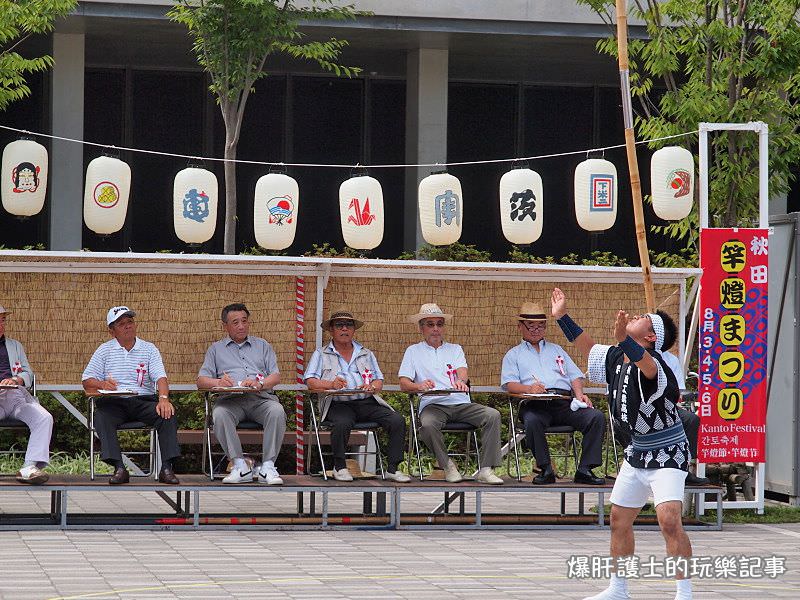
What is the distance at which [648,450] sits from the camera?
7215 millimetres

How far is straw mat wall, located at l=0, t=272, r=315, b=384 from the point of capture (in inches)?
446

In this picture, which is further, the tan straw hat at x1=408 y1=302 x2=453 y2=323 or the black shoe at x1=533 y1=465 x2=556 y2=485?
the tan straw hat at x1=408 y1=302 x2=453 y2=323

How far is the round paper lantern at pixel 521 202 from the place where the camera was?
12359 mm

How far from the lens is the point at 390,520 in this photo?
10867 millimetres

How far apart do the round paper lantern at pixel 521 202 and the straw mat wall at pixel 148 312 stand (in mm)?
1953

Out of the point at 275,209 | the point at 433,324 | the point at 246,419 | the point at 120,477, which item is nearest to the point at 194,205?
the point at 275,209

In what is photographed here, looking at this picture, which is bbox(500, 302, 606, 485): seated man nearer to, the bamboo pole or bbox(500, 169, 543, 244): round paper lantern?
bbox(500, 169, 543, 244): round paper lantern

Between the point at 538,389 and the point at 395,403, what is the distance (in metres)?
4.05

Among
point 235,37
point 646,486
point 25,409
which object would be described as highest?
point 235,37

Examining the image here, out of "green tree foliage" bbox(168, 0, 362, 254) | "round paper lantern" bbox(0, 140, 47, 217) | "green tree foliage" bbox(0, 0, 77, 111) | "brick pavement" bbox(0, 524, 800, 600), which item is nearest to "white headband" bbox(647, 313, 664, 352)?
"brick pavement" bbox(0, 524, 800, 600)

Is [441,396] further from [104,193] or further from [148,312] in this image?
[104,193]

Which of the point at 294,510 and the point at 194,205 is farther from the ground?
the point at 194,205

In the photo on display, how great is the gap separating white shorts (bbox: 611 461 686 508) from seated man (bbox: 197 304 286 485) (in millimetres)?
3897

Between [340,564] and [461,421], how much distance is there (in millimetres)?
2556
